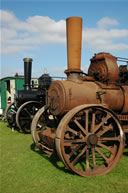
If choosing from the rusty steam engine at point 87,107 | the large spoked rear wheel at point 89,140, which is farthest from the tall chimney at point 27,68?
the large spoked rear wheel at point 89,140

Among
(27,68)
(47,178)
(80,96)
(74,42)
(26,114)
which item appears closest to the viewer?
(47,178)

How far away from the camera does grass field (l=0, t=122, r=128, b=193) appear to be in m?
3.41

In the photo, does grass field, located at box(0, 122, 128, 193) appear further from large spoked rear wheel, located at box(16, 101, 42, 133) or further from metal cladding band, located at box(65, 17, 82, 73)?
large spoked rear wheel, located at box(16, 101, 42, 133)

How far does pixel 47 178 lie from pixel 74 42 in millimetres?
2936

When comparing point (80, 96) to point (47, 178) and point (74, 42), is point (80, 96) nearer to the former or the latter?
point (74, 42)

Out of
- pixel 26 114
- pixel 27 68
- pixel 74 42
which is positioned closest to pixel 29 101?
pixel 26 114

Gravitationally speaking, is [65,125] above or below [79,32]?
below

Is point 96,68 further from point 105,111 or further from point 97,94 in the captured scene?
point 105,111

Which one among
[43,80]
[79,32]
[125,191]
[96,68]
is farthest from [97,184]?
[43,80]

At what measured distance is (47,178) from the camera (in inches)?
151

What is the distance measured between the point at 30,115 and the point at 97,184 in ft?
18.5

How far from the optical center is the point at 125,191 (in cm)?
332

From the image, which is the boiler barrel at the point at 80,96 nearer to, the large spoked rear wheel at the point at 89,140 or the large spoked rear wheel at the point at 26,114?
the large spoked rear wheel at the point at 89,140

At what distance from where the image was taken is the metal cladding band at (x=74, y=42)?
183 inches
